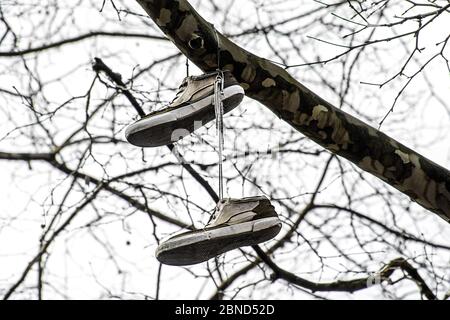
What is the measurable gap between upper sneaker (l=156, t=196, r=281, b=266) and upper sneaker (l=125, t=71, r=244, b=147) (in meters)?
0.26

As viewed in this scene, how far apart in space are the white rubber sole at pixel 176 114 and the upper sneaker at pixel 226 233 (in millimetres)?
284

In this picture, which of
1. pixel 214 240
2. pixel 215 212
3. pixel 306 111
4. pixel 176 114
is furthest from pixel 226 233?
pixel 306 111

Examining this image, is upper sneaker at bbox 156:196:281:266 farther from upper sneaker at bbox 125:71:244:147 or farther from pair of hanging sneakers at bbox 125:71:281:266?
upper sneaker at bbox 125:71:244:147

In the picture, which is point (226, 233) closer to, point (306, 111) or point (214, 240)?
point (214, 240)

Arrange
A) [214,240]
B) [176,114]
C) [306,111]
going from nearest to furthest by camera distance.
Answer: [214,240] → [176,114] → [306,111]

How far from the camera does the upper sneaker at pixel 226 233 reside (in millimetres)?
2559

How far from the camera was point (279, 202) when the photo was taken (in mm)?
4707

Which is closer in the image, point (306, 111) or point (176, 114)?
point (176, 114)

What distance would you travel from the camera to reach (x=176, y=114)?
8.88 ft

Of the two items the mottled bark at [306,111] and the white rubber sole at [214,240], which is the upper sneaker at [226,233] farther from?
the mottled bark at [306,111]

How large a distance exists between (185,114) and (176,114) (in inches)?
1.3

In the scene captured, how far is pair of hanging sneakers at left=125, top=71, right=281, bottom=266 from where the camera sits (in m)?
2.57
